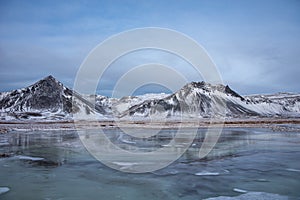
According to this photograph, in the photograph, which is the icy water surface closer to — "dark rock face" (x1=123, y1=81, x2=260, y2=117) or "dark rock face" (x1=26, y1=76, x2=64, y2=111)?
"dark rock face" (x1=26, y1=76, x2=64, y2=111)

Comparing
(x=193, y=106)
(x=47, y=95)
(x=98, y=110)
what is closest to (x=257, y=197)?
(x=47, y=95)

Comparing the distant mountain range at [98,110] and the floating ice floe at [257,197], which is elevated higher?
the distant mountain range at [98,110]

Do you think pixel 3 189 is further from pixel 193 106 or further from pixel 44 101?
pixel 193 106

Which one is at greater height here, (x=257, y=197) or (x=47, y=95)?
(x=47, y=95)

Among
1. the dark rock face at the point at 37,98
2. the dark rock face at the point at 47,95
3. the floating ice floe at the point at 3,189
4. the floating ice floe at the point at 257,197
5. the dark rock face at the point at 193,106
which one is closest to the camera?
the floating ice floe at the point at 257,197

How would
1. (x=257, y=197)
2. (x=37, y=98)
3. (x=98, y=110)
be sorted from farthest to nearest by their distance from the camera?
(x=98, y=110) < (x=37, y=98) < (x=257, y=197)

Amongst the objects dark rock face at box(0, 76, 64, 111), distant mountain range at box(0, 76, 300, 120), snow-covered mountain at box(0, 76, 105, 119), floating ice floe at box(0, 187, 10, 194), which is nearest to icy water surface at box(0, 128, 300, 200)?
floating ice floe at box(0, 187, 10, 194)

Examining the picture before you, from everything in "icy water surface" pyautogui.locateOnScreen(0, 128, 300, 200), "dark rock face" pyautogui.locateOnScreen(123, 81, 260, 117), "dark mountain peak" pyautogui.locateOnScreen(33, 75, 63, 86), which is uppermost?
"dark mountain peak" pyautogui.locateOnScreen(33, 75, 63, 86)

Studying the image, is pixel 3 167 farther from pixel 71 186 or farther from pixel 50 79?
pixel 50 79

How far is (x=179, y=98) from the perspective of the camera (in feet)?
637

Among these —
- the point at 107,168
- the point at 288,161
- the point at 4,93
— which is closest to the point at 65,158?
the point at 107,168

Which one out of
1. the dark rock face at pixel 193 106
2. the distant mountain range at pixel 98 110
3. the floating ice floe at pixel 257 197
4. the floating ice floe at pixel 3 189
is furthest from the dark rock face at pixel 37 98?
the floating ice floe at pixel 257 197

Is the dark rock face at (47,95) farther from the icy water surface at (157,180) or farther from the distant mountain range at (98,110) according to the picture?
the icy water surface at (157,180)

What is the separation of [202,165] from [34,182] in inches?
278
